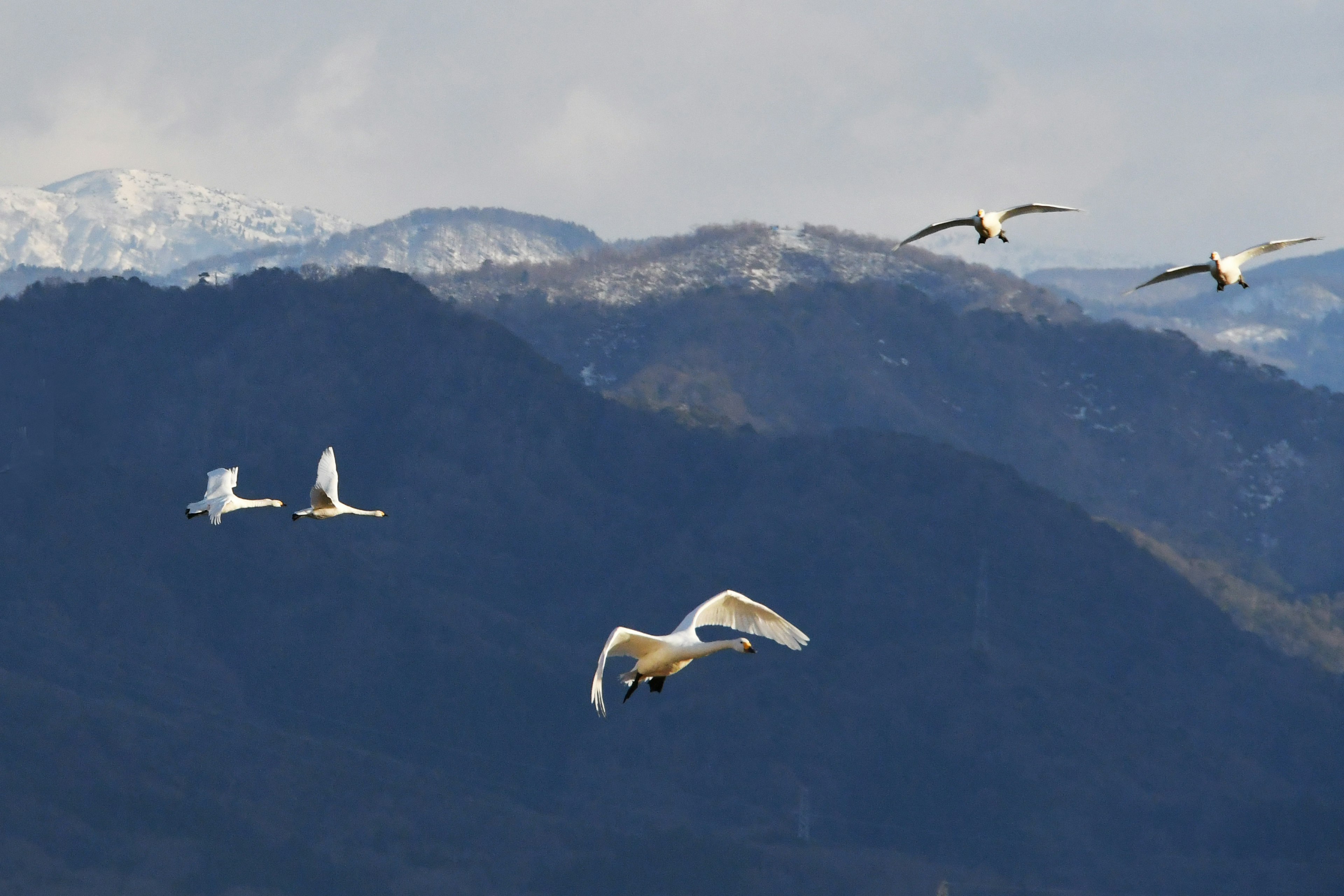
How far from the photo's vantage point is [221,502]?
12131 cm

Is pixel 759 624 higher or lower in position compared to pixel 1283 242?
lower

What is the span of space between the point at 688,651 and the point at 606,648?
806 centimetres

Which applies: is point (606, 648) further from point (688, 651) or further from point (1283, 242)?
point (1283, 242)

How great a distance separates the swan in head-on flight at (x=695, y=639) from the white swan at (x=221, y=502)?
28858mm

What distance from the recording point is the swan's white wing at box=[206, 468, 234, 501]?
123500 millimetres

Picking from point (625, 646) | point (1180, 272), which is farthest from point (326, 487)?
point (1180, 272)

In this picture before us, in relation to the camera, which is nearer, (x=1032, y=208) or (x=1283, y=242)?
(x=1283, y=242)

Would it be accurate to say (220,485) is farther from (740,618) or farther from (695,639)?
(740,618)

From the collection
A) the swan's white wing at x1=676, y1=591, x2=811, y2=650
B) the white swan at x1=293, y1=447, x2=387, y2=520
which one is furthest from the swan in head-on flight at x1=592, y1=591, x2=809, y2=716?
the white swan at x1=293, y1=447, x2=387, y2=520

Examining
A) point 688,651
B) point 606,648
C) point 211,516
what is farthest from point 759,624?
point 211,516

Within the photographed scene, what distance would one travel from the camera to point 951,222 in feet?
372

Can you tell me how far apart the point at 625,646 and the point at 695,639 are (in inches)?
110

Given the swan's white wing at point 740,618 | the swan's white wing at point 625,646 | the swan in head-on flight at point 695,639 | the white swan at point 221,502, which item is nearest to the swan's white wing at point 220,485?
the white swan at point 221,502

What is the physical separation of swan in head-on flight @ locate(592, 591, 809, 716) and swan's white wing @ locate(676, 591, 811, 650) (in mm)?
14
